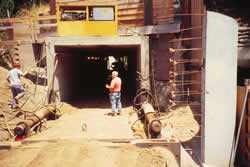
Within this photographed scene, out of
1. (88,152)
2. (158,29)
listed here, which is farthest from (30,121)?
(158,29)

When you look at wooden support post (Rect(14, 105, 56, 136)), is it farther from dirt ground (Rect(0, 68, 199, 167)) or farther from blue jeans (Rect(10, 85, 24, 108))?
blue jeans (Rect(10, 85, 24, 108))

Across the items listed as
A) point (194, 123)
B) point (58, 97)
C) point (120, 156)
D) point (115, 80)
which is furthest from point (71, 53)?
point (120, 156)

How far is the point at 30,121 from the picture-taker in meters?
6.96

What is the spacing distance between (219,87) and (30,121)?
19.7 feet

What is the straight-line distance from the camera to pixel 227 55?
15.8 ft

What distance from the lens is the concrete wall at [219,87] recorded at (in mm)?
4730

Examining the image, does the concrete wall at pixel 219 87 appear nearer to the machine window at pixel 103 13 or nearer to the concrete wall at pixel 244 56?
the concrete wall at pixel 244 56

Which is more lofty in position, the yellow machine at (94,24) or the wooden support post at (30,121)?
the yellow machine at (94,24)

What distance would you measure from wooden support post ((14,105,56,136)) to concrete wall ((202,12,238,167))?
540cm

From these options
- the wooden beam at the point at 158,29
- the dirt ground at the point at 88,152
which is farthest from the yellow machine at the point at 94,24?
the dirt ground at the point at 88,152

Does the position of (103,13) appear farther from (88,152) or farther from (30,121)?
(88,152)

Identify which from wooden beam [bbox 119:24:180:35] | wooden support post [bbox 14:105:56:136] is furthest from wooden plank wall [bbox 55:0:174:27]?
wooden support post [bbox 14:105:56:136]

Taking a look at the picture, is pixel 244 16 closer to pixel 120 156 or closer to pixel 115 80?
pixel 115 80

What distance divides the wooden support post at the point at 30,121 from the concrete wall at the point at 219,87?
5.40 metres
